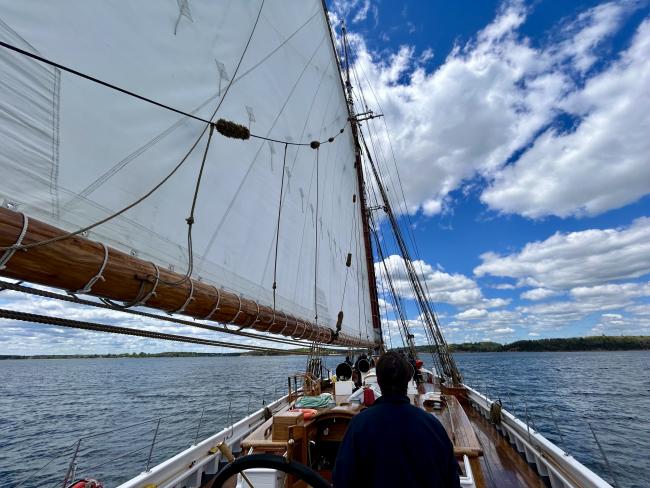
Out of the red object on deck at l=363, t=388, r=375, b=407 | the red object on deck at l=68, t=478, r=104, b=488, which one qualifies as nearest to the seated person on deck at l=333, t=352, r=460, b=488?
the red object on deck at l=68, t=478, r=104, b=488

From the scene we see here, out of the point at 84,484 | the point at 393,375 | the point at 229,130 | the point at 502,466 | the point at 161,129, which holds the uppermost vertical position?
the point at 229,130

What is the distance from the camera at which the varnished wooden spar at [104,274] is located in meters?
1.57

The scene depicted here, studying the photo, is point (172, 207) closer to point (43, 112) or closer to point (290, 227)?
point (43, 112)

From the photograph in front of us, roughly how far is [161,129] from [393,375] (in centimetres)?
244

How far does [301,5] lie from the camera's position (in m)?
6.51

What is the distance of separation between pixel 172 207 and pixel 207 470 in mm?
4683

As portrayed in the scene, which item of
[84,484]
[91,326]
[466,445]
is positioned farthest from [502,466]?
[91,326]

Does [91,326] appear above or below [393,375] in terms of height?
above

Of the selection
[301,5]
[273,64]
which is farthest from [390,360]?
[301,5]

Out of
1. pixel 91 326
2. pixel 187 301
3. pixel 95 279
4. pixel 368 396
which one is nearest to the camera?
pixel 95 279

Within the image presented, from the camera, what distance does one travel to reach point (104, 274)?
197 cm

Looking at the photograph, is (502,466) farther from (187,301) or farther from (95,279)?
(95,279)

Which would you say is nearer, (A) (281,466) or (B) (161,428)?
(A) (281,466)

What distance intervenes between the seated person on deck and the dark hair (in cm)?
5
